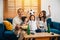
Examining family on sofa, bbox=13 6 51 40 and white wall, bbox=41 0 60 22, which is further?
white wall, bbox=41 0 60 22

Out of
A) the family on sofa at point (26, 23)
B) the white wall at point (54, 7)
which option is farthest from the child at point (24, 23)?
the white wall at point (54, 7)

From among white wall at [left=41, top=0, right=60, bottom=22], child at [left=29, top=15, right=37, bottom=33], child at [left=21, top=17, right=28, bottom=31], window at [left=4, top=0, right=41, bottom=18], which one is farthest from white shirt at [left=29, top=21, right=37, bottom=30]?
white wall at [left=41, top=0, right=60, bottom=22]

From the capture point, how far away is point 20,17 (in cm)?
411

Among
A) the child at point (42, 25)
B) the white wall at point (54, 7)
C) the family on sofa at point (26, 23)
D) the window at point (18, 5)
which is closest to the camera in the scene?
the family on sofa at point (26, 23)

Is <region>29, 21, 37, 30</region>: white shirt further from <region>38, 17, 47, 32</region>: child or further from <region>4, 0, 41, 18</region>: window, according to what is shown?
<region>4, 0, 41, 18</region>: window

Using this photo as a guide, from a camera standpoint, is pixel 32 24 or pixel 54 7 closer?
pixel 32 24

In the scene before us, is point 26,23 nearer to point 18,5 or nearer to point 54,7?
point 18,5

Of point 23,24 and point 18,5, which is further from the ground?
point 18,5

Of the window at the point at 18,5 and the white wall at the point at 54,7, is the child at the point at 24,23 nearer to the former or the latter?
the window at the point at 18,5

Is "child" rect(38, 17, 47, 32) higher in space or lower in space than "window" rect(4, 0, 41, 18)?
lower

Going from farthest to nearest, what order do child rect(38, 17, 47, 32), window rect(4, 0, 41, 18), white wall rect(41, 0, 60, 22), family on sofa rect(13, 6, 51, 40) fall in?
1. white wall rect(41, 0, 60, 22)
2. window rect(4, 0, 41, 18)
3. child rect(38, 17, 47, 32)
4. family on sofa rect(13, 6, 51, 40)

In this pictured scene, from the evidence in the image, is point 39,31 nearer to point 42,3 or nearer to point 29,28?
point 29,28

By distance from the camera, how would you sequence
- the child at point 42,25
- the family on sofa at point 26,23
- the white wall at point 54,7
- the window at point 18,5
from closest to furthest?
the family on sofa at point 26,23
the child at point 42,25
the window at point 18,5
the white wall at point 54,7

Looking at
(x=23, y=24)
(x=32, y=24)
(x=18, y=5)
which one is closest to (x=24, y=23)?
(x=23, y=24)
